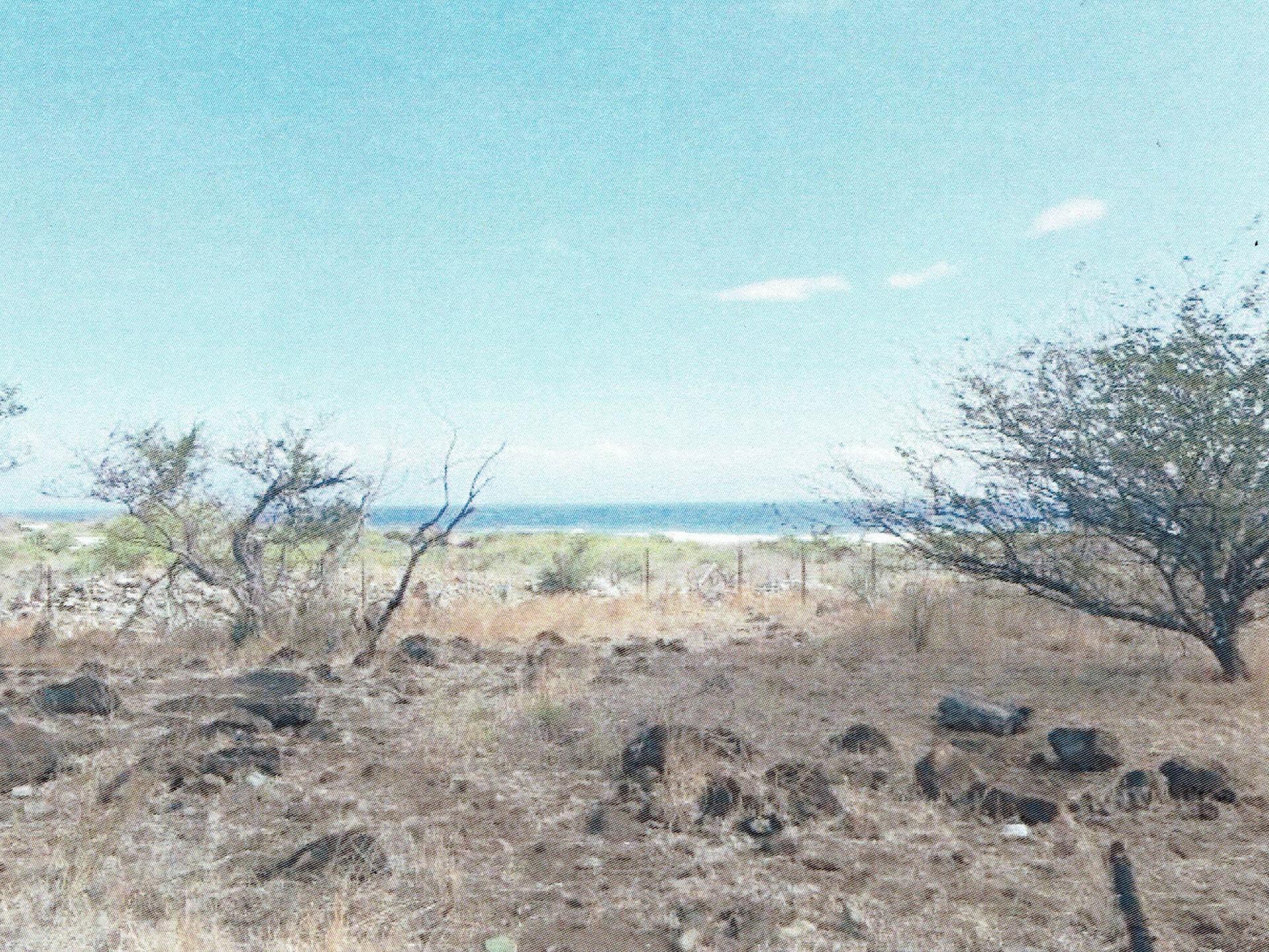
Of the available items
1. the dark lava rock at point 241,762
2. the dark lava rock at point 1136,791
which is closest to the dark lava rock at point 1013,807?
the dark lava rock at point 1136,791

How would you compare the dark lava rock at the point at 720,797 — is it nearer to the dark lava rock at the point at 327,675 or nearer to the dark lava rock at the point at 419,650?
the dark lava rock at the point at 327,675

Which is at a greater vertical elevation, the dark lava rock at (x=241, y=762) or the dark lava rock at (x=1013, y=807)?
the dark lava rock at (x=1013, y=807)

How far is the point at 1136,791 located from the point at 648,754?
2715mm

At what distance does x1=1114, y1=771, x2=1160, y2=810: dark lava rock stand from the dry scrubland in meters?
0.07

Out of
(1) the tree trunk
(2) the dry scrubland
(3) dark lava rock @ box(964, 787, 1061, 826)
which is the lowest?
(2) the dry scrubland

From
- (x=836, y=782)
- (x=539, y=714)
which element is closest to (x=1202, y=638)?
(x=836, y=782)

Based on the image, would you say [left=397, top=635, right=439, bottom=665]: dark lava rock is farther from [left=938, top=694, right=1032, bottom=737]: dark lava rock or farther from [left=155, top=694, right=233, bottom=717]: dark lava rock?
[left=938, top=694, right=1032, bottom=737]: dark lava rock

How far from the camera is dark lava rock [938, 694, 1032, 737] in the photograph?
7.05 metres

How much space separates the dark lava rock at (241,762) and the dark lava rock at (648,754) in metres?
2.20

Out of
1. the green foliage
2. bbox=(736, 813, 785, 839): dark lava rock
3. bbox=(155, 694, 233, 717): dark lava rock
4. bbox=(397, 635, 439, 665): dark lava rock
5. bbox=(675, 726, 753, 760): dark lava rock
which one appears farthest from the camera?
the green foliage

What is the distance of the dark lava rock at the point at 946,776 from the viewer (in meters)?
5.51

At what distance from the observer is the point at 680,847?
488cm

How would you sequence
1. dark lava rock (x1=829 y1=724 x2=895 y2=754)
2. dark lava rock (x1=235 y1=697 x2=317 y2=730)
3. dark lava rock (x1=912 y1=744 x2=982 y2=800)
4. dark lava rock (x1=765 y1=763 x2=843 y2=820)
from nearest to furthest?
dark lava rock (x1=765 y1=763 x2=843 y2=820) < dark lava rock (x1=912 y1=744 x2=982 y2=800) < dark lava rock (x1=829 y1=724 x2=895 y2=754) < dark lava rock (x1=235 y1=697 x2=317 y2=730)

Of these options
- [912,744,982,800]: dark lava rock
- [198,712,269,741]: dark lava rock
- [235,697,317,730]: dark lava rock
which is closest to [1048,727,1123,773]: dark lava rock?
[912,744,982,800]: dark lava rock
